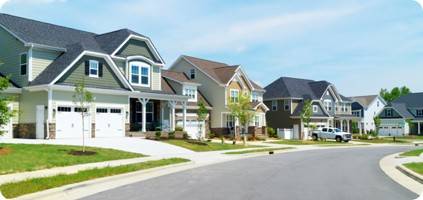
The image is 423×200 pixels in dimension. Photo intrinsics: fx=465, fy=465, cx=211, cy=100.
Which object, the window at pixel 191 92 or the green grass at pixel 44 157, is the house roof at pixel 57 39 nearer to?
the green grass at pixel 44 157

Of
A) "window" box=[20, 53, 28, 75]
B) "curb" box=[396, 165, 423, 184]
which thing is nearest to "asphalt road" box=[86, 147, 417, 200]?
"curb" box=[396, 165, 423, 184]

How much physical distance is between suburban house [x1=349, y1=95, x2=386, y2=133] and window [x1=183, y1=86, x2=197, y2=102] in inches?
1507

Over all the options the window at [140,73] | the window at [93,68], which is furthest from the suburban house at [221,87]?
the window at [93,68]

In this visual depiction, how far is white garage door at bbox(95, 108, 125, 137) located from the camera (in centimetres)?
3206

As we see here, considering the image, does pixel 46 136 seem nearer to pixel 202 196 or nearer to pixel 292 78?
pixel 202 196

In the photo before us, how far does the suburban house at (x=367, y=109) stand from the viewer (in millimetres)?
81250

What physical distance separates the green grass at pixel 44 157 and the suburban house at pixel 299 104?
3736 cm

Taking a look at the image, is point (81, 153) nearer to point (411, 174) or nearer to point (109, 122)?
point (109, 122)

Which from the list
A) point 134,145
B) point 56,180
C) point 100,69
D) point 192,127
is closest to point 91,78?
point 100,69

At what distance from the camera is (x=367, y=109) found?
82.9 meters

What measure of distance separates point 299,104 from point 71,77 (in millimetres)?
37557

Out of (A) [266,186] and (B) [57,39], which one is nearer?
(A) [266,186]

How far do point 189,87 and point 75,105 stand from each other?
19309mm

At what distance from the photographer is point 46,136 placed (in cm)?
2922
